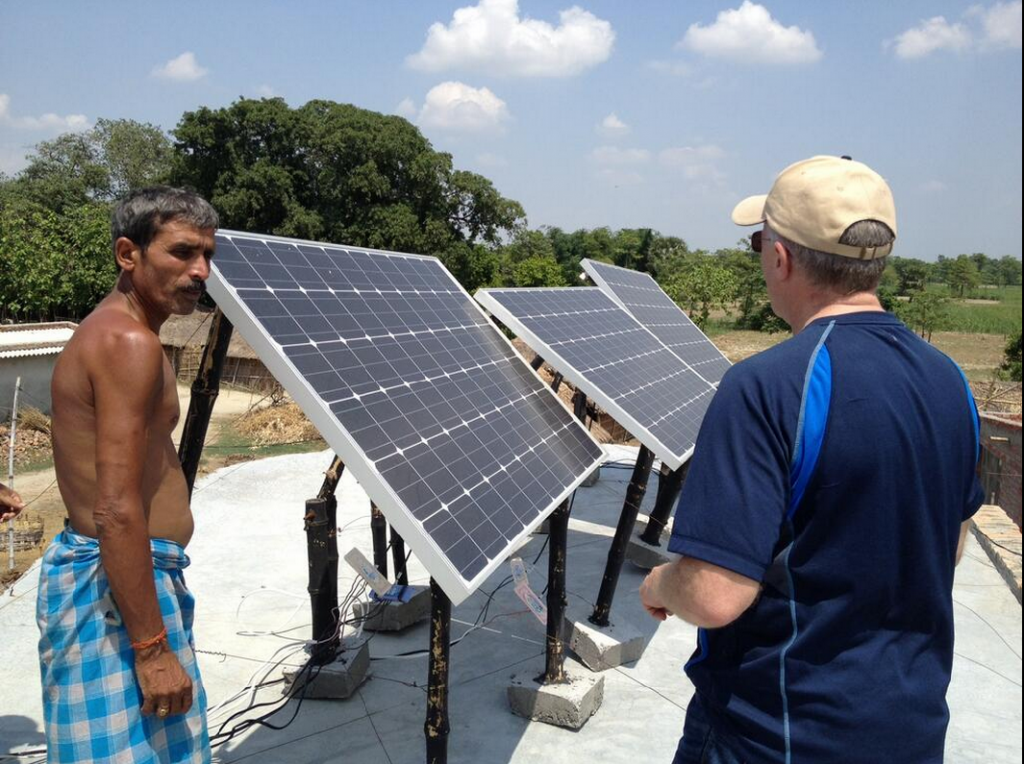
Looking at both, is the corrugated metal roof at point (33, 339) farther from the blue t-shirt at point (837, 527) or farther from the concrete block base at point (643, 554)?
the blue t-shirt at point (837, 527)

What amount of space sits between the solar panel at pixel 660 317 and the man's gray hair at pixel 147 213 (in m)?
6.62

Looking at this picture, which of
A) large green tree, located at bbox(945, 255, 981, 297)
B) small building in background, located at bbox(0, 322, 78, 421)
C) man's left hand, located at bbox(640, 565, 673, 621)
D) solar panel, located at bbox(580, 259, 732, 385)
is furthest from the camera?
large green tree, located at bbox(945, 255, 981, 297)

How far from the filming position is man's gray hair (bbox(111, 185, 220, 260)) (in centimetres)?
264

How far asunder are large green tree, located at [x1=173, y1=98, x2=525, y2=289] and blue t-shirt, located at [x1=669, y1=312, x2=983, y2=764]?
28.4 m

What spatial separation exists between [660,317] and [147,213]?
834 cm

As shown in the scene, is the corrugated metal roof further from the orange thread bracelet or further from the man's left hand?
the man's left hand

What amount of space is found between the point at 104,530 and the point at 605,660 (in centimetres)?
395

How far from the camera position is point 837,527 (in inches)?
71.3

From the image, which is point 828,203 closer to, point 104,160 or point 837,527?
point 837,527

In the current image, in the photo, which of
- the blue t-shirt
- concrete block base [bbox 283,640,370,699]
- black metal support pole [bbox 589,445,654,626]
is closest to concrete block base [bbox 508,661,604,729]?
black metal support pole [bbox 589,445,654,626]

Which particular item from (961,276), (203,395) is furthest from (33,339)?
(961,276)

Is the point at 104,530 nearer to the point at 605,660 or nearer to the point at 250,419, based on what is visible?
the point at 605,660

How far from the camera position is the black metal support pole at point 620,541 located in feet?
18.9

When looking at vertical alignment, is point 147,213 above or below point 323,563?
above
